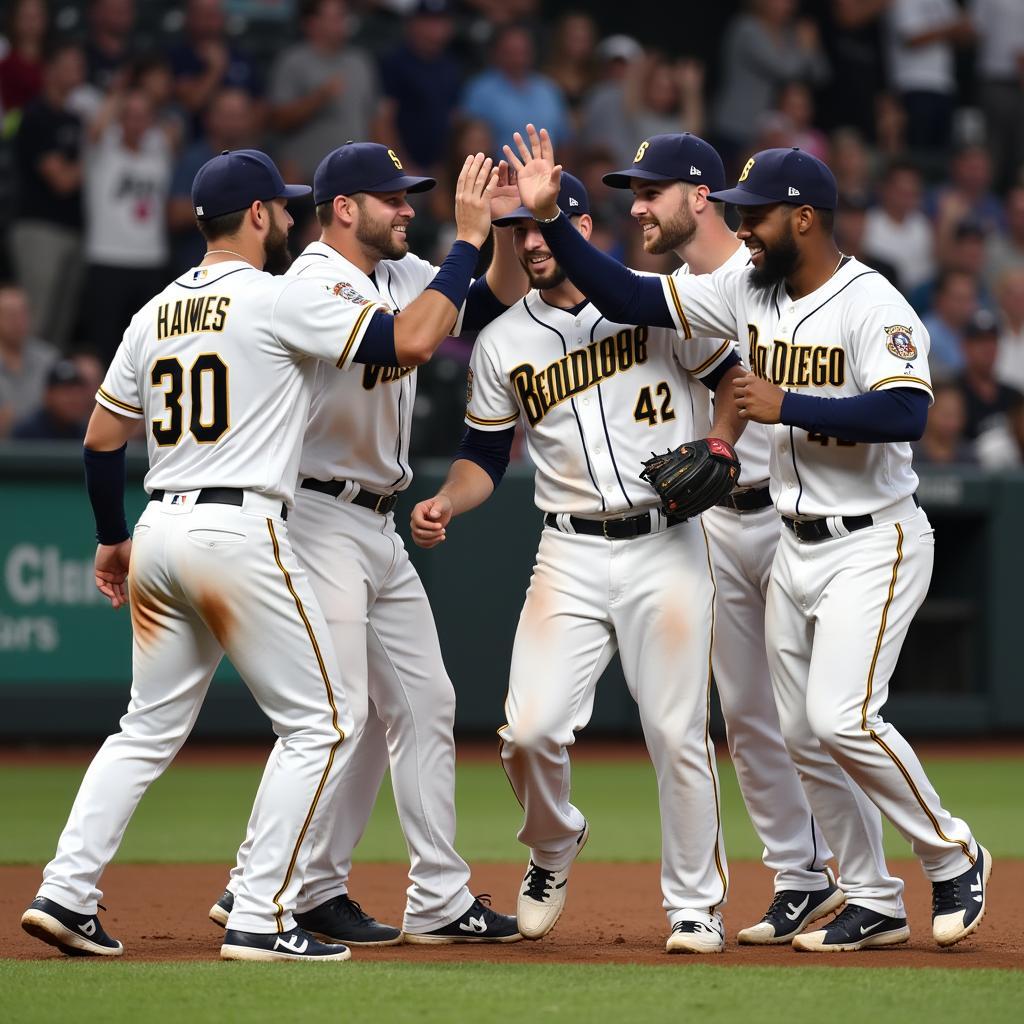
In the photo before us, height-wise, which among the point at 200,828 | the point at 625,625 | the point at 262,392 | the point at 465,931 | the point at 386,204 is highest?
the point at 386,204

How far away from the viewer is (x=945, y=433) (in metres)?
10.9

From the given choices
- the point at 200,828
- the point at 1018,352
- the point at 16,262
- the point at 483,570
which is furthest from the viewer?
the point at 1018,352

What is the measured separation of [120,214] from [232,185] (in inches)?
240

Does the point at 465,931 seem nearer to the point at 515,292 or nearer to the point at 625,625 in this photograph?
the point at 625,625

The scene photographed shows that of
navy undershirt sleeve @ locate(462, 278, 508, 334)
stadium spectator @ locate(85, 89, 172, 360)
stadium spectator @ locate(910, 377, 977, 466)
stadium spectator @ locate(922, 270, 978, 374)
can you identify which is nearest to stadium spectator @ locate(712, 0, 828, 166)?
Result: stadium spectator @ locate(922, 270, 978, 374)

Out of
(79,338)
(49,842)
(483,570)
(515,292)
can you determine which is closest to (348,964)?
(515,292)

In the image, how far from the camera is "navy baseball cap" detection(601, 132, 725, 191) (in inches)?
219

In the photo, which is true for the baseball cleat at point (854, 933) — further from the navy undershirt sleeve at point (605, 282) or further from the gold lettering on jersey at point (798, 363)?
the navy undershirt sleeve at point (605, 282)

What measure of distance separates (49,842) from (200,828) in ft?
2.49

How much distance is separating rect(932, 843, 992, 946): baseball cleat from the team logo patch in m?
1.46

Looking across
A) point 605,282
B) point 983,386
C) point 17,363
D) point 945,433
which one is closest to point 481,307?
point 605,282

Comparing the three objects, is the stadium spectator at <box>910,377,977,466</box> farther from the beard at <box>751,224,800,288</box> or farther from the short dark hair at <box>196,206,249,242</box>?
the short dark hair at <box>196,206,249,242</box>

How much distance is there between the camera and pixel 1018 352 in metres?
12.7

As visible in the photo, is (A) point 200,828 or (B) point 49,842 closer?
(B) point 49,842
